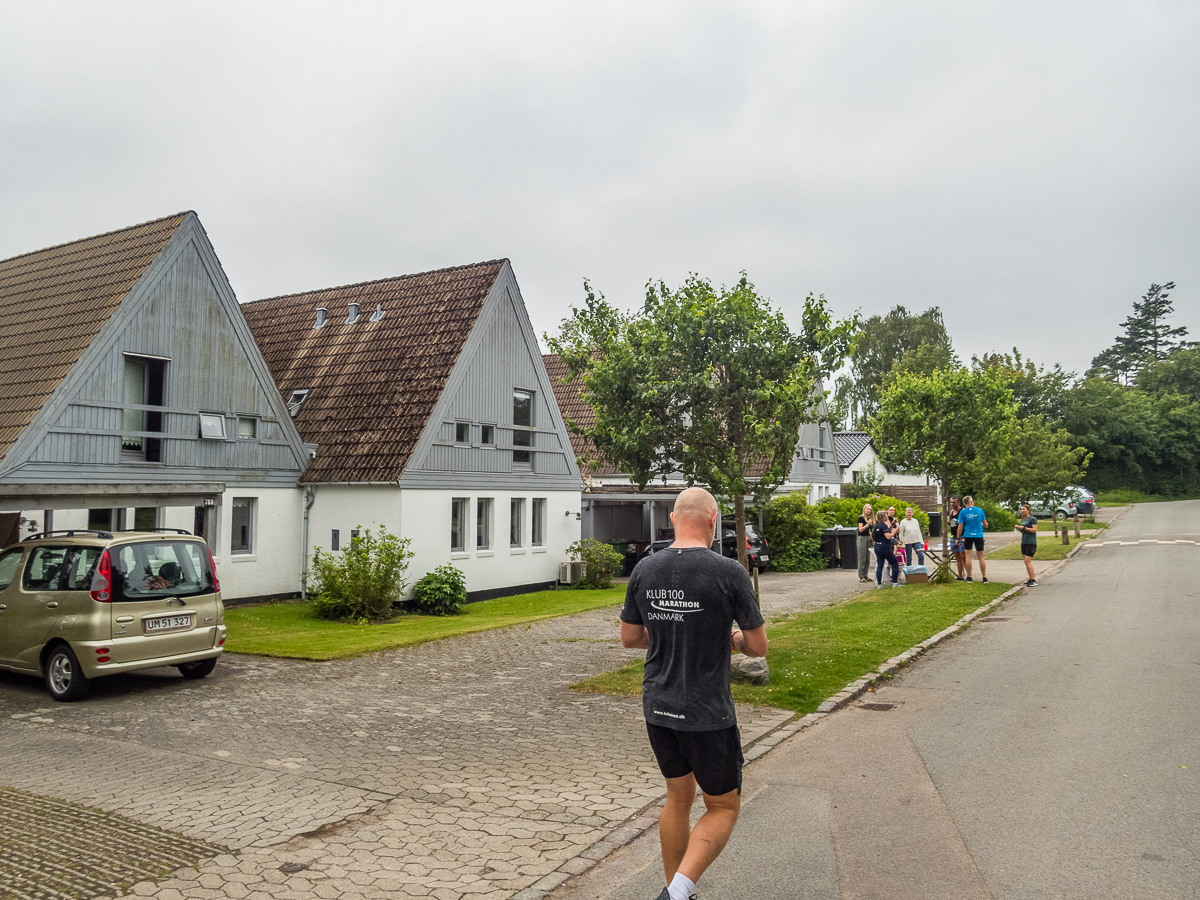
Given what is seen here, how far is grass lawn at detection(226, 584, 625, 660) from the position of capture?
1351 centimetres

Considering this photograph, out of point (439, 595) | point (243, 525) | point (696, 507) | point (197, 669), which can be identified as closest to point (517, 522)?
point (439, 595)

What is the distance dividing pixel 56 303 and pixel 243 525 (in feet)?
18.3

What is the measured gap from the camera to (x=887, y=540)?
21.8m

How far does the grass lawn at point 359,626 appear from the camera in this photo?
1351cm

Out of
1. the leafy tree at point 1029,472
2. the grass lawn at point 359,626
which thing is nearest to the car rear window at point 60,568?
the grass lawn at point 359,626

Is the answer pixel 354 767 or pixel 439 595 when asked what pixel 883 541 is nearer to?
pixel 439 595

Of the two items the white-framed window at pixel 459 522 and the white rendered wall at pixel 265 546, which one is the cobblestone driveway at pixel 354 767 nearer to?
the white rendered wall at pixel 265 546

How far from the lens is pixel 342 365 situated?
75.8 feet

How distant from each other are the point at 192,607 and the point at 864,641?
898cm

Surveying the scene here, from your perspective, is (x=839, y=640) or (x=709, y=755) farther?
(x=839, y=640)

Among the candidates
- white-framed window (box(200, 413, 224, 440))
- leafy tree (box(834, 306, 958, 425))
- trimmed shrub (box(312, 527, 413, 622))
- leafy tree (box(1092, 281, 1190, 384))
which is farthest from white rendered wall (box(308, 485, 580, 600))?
leafy tree (box(1092, 281, 1190, 384))

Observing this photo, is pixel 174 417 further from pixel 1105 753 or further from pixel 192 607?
pixel 1105 753

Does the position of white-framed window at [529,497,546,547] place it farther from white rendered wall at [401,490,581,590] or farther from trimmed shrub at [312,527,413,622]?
trimmed shrub at [312,527,413,622]

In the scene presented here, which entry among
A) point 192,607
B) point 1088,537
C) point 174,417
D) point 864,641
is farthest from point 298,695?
point 1088,537
